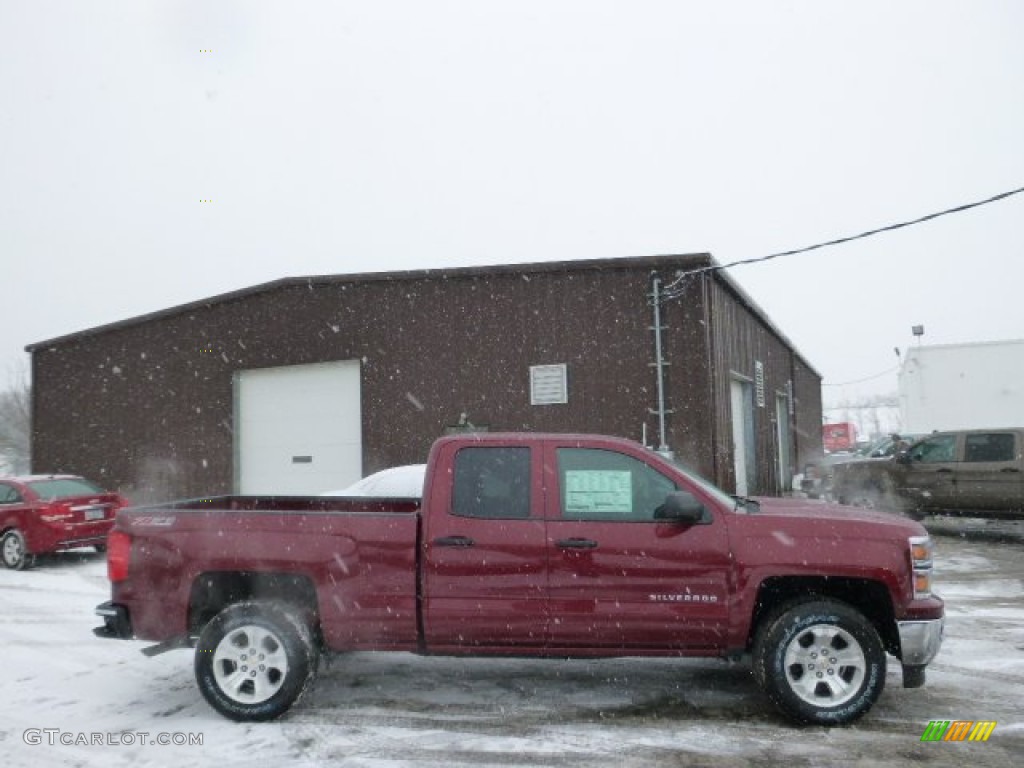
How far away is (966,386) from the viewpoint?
91.9ft

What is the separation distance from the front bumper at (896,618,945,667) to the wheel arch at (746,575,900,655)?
64 mm

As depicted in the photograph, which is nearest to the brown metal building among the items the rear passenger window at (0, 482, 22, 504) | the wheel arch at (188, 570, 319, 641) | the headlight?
the rear passenger window at (0, 482, 22, 504)

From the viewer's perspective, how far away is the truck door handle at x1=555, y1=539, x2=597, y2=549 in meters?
5.00

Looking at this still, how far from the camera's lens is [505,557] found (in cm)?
504

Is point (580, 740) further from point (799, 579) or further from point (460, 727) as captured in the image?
point (799, 579)

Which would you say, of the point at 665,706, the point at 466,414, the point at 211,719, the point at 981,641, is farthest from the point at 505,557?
the point at 466,414

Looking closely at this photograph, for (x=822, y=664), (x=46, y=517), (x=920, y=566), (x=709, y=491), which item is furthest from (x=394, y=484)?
(x=920, y=566)

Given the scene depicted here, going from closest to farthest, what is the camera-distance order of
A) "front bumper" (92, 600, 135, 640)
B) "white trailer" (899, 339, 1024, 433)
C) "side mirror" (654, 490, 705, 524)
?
"side mirror" (654, 490, 705, 524) < "front bumper" (92, 600, 135, 640) < "white trailer" (899, 339, 1024, 433)

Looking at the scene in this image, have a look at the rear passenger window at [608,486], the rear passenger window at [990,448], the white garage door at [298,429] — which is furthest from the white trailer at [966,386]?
the rear passenger window at [608,486]

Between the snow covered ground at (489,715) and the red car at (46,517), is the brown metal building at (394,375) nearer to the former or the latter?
the red car at (46,517)

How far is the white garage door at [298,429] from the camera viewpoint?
637 inches

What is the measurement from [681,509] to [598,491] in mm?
556

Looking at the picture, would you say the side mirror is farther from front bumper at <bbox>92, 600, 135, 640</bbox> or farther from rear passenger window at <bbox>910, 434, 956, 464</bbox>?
rear passenger window at <bbox>910, 434, 956, 464</bbox>

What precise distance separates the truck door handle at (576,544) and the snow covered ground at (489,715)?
1.07 m
